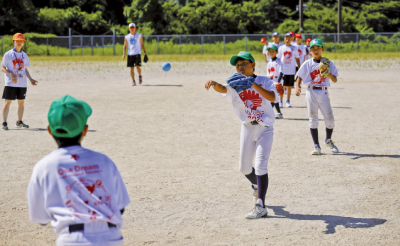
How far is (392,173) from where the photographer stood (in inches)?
277

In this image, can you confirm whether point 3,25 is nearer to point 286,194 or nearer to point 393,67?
point 393,67

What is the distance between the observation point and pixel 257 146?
215 inches

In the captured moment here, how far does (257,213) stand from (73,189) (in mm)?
3093

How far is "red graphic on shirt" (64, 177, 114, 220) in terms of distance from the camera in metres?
2.61

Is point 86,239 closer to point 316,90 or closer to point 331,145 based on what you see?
point 316,90

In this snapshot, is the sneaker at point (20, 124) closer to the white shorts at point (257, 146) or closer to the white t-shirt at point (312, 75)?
the white t-shirt at point (312, 75)

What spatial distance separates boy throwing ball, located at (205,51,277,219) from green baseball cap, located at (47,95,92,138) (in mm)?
2728

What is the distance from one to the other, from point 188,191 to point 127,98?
31.4 ft

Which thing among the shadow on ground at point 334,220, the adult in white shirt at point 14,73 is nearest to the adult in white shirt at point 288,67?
the adult in white shirt at point 14,73

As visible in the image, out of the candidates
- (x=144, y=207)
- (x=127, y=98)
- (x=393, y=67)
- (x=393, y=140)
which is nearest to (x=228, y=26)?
(x=393, y=67)

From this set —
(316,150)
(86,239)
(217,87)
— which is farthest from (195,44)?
(86,239)

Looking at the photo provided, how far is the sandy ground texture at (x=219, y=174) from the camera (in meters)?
5.00

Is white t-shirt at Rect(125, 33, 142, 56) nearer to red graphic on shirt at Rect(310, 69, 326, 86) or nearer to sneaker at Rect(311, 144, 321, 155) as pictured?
red graphic on shirt at Rect(310, 69, 326, 86)

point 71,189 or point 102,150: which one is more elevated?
point 71,189
